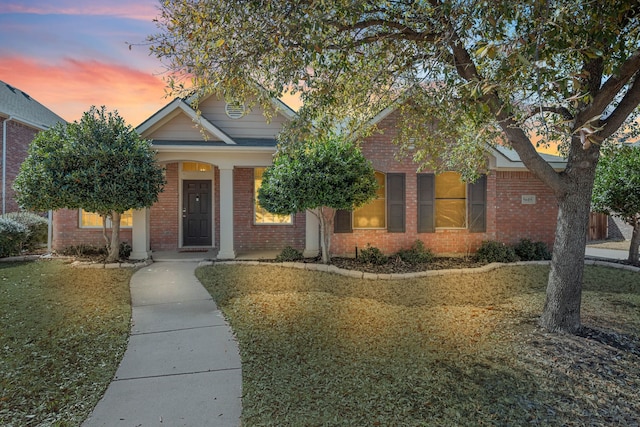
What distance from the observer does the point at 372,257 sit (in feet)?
33.8

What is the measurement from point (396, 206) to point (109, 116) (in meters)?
7.92

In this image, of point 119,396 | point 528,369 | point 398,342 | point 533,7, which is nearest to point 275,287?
point 398,342

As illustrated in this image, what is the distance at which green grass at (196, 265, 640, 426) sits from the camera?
324cm

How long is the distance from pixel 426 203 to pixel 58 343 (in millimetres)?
9152

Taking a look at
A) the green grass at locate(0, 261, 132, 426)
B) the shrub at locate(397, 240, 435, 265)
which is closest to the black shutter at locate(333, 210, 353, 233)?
the shrub at locate(397, 240, 435, 265)

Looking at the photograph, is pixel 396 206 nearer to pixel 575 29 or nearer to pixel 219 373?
pixel 575 29

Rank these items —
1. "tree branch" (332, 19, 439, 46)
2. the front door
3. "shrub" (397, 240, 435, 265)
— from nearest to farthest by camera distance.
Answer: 1. "tree branch" (332, 19, 439, 46)
2. "shrub" (397, 240, 435, 265)
3. the front door

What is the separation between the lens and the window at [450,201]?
11.4 metres

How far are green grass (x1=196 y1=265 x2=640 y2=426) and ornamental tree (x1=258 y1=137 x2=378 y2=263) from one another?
7.89ft

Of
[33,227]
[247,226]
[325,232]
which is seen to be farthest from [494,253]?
[33,227]

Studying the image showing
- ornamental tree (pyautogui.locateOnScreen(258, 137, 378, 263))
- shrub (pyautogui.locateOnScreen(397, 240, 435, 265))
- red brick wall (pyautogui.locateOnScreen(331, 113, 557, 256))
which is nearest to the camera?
ornamental tree (pyautogui.locateOnScreen(258, 137, 378, 263))

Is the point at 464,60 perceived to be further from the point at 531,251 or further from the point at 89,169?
the point at 89,169

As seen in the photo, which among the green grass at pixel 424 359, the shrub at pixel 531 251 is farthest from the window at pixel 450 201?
the green grass at pixel 424 359

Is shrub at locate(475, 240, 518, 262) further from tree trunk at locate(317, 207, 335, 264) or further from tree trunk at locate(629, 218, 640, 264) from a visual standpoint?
tree trunk at locate(317, 207, 335, 264)
